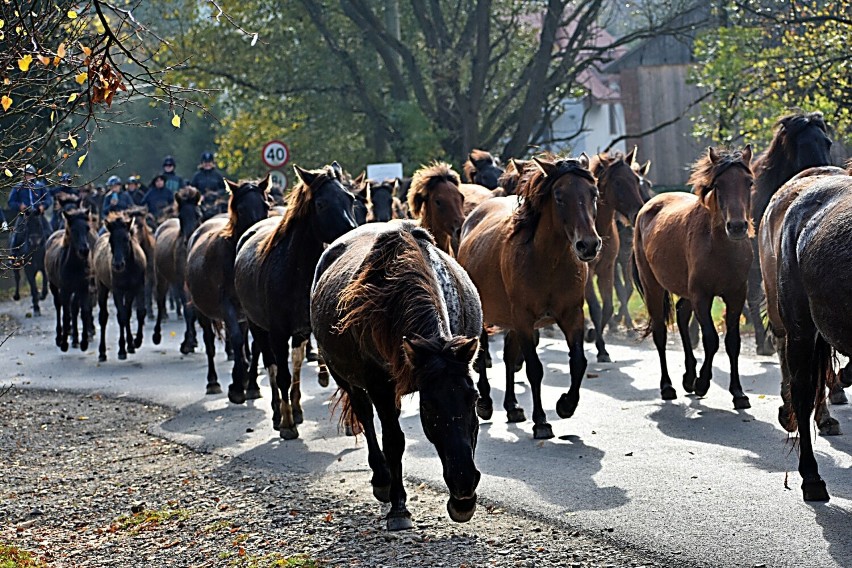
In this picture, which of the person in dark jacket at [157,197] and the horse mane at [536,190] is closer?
the horse mane at [536,190]

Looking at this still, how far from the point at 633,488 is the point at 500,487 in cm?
90

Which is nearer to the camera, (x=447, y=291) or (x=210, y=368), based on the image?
(x=447, y=291)

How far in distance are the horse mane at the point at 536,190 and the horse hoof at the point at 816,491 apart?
→ 3757 mm

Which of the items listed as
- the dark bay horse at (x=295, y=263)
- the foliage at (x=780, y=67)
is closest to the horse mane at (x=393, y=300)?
the dark bay horse at (x=295, y=263)

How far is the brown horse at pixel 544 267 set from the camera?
33.9 ft

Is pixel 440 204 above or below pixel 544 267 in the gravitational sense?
above

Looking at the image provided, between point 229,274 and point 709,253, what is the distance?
5272 mm

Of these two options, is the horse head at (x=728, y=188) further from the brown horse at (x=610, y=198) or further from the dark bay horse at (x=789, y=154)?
the brown horse at (x=610, y=198)

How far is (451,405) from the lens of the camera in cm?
629

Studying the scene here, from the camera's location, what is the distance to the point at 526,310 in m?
10.9

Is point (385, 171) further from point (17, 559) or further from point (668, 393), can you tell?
point (17, 559)

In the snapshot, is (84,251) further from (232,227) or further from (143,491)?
(143,491)

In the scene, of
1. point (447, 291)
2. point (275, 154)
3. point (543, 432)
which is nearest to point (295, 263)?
point (543, 432)

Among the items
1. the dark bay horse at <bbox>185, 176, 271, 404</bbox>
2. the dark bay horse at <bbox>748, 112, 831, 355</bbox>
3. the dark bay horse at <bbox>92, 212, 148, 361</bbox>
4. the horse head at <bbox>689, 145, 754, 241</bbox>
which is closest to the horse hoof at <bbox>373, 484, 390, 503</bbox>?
the horse head at <bbox>689, 145, 754, 241</bbox>
